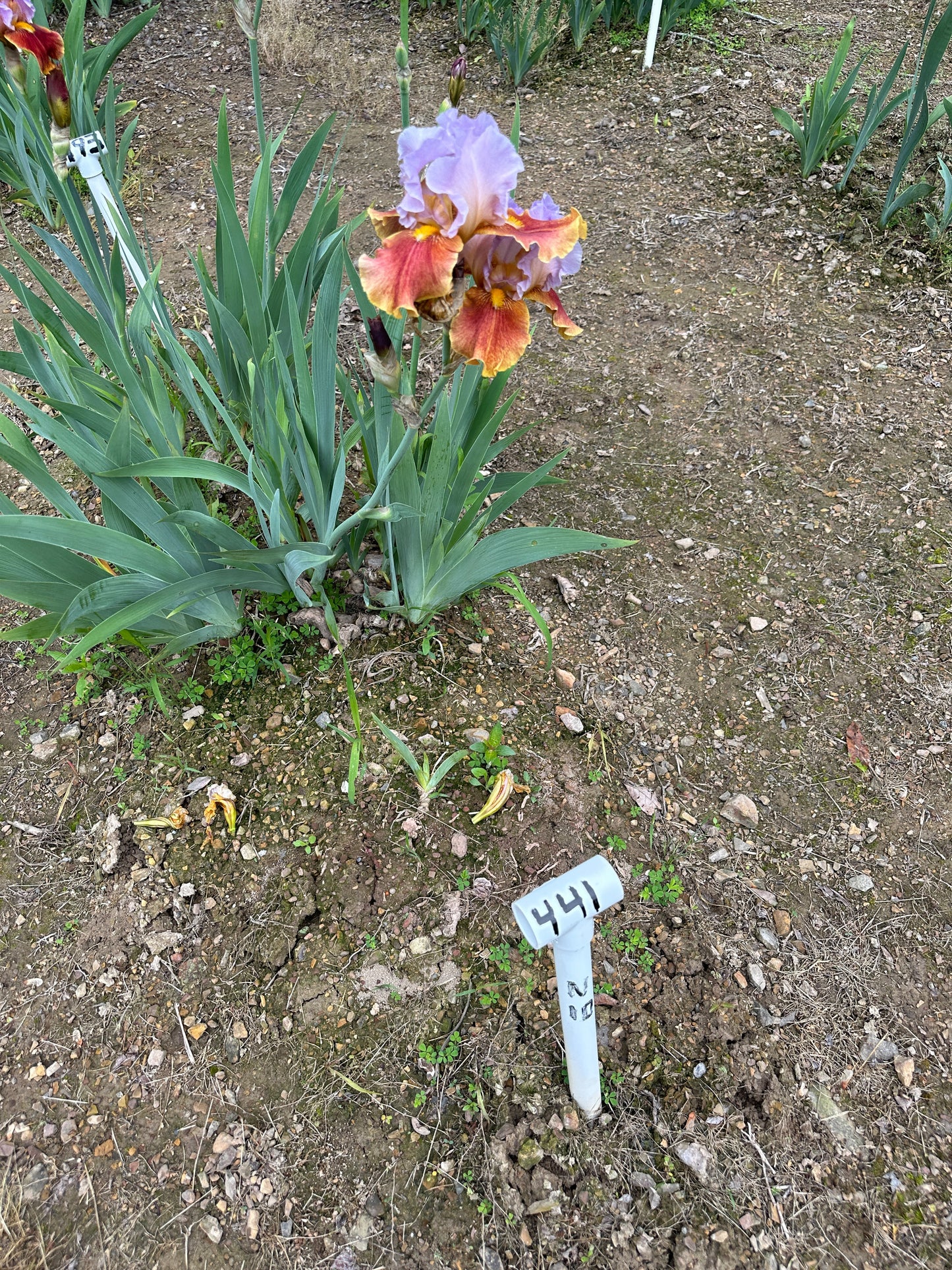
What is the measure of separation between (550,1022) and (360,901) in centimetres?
44

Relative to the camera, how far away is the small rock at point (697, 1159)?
1308 millimetres

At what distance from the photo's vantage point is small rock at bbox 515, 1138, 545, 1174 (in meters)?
1.31

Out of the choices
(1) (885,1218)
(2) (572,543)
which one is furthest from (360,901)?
(1) (885,1218)

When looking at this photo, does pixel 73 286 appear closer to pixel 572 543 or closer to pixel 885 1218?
pixel 572 543

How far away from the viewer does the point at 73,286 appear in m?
3.02

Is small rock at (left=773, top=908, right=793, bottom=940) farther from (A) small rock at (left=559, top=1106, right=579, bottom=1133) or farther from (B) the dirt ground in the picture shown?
(A) small rock at (left=559, top=1106, right=579, bottom=1133)

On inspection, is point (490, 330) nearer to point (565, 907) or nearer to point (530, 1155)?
point (565, 907)

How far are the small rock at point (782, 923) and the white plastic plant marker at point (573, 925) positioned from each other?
60 cm

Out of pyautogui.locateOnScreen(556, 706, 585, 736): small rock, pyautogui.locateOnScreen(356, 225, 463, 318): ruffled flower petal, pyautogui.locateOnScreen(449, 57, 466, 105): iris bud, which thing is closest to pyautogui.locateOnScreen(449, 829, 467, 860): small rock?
pyautogui.locateOnScreen(556, 706, 585, 736): small rock

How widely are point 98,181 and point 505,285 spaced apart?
1129 mm

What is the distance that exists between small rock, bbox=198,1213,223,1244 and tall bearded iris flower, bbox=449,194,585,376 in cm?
145

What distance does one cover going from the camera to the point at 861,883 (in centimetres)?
166

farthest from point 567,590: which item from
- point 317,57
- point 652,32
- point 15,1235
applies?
point 317,57

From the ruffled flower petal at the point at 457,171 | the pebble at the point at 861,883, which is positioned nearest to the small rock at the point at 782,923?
the pebble at the point at 861,883
